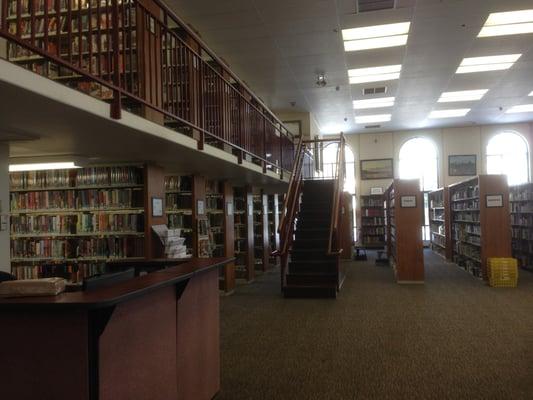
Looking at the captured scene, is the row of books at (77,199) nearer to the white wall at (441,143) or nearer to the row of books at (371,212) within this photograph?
the row of books at (371,212)

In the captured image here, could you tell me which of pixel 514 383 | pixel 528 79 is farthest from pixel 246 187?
pixel 528 79

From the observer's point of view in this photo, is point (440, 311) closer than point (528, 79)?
Yes

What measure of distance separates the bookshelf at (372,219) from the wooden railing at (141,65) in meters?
8.53

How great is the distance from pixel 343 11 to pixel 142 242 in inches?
178

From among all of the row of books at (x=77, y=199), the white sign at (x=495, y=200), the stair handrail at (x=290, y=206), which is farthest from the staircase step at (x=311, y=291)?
the white sign at (x=495, y=200)

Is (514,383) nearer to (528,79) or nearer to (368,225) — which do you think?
(528,79)

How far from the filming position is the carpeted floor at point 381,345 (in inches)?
137

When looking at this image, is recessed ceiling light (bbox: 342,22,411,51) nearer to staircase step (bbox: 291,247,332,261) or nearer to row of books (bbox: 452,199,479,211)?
staircase step (bbox: 291,247,332,261)

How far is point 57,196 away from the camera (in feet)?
19.4

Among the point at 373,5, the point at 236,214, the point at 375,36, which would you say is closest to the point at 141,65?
the point at 373,5

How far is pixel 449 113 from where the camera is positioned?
1362 centimetres

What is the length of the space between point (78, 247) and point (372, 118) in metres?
10.7

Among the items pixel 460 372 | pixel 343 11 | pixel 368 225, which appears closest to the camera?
pixel 460 372

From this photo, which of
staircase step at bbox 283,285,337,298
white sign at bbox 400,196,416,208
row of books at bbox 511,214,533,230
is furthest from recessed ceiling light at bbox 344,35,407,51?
row of books at bbox 511,214,533,230
